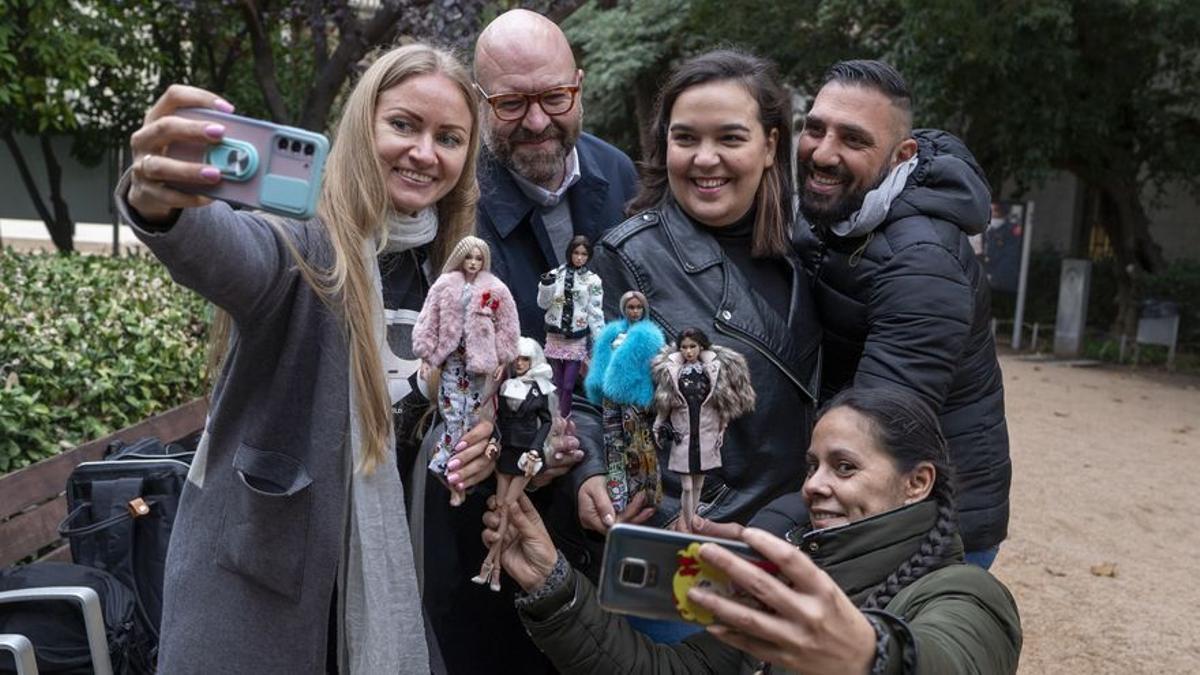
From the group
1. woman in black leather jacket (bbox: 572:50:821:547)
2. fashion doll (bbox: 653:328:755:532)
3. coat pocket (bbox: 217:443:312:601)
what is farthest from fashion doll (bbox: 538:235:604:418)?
coat pocket (bbox: 217:443:312:601)

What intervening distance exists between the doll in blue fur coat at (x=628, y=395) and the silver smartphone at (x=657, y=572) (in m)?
0.79

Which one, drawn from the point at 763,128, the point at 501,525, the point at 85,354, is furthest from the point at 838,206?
the point at 85,354

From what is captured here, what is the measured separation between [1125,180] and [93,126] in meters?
15.6

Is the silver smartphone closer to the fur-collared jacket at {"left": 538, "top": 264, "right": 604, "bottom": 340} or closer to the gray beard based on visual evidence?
the fur-collared jacket at {"left": 538, "top": 264, "right": 604, "bottom": 340}

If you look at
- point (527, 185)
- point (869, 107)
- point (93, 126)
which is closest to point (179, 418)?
point (527, 185)

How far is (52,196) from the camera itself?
15.8 meters

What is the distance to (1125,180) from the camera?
57.9ft

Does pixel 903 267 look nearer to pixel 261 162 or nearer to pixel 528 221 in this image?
pixel 528 221

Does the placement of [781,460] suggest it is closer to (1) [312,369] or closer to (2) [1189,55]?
Result: (1) [312,369]

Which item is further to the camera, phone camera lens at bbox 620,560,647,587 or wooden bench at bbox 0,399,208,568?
wooden bench at bbox 0,399,208,568

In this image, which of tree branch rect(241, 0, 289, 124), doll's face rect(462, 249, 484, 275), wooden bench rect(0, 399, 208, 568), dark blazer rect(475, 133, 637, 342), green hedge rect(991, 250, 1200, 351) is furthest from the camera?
green hedge rect(991, 250, 1200, 351)

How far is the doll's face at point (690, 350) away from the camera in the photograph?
2.29 m

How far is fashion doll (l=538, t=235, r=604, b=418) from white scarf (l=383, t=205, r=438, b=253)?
0.94ft

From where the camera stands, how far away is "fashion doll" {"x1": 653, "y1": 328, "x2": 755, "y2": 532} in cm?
228
